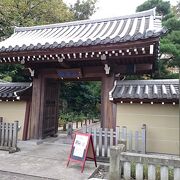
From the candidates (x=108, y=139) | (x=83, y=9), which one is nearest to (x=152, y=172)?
(x=108, y=139)

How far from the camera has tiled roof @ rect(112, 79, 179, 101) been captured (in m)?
6.81

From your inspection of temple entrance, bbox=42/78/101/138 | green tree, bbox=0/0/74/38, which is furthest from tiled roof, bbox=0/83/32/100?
green tree, bbox=0/0/74/38

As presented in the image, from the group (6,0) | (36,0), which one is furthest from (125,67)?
(36,0)

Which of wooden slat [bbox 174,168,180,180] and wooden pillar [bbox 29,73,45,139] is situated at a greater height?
wooden pillar [bbox 29,73,45,139]

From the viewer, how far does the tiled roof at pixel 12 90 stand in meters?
8.57

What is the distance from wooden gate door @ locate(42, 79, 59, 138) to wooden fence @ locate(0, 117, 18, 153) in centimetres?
182

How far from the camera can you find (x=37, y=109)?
8.73 meters

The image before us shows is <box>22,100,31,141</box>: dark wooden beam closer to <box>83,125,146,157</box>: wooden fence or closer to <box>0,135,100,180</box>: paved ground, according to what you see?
<box>0,135,100,180</box>: paved ground

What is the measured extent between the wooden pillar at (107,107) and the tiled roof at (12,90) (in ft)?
10.8

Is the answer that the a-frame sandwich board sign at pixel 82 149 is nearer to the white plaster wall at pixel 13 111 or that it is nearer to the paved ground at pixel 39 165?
the paved ground at pixel 39 165

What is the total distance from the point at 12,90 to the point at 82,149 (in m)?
4.87

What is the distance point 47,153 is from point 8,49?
12.5 ft

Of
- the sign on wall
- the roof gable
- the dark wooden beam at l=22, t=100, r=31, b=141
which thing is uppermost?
the sign on wall

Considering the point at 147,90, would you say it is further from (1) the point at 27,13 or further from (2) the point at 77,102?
(1) the point at 27,13
